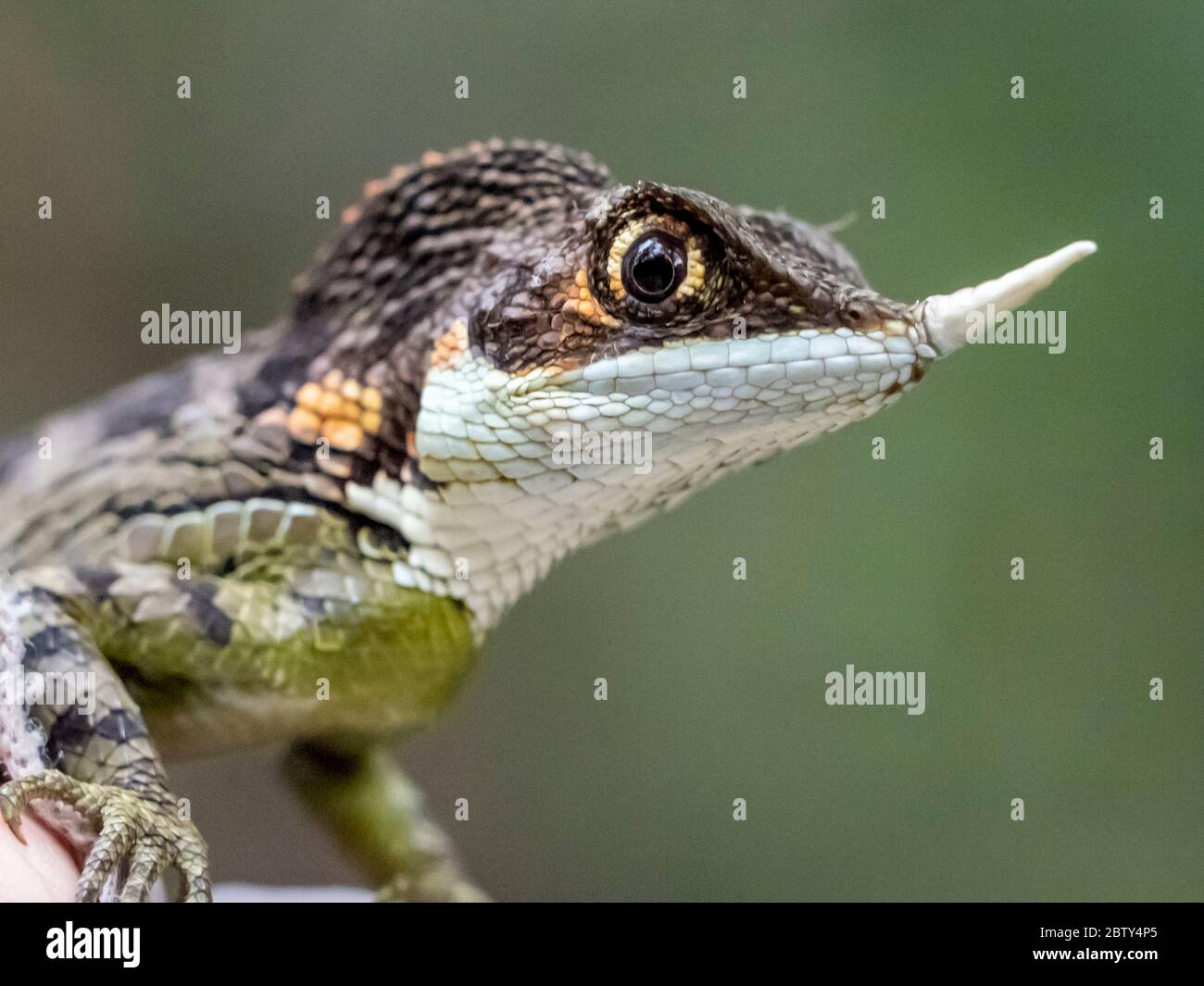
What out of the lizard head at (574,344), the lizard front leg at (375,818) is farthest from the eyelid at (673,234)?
the lizard front leg at (375,818)

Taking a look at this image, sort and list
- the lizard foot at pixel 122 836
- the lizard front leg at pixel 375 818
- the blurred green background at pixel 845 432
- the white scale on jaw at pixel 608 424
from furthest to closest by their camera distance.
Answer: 1. the blurred green background at pixel 845 432
2. the lizard front leg at pixel 375 818
3. the white scale on jaw at pixel 608 424
4. the lizard foot at pixel 122 836

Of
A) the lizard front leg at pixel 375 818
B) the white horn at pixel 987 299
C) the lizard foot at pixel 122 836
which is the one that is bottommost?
the lizard front leg at pixel 375 818

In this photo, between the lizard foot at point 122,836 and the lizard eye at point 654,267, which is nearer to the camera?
the lizard foot at point 122,836

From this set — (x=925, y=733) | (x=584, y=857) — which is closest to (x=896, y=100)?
(x=925, y=733)

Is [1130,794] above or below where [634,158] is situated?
below

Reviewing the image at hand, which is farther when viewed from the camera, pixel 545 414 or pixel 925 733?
pixel 925 733

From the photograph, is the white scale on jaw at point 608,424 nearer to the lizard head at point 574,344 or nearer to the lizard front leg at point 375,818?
the lizard head at point 574,344
